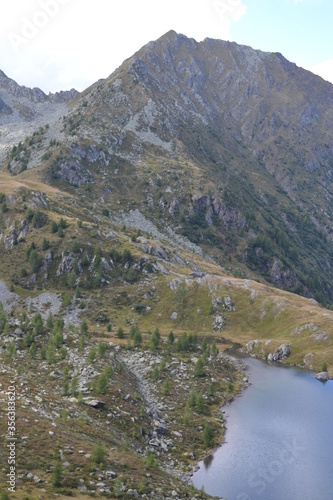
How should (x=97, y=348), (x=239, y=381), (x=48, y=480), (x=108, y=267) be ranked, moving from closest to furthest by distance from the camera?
(x=48, y=480) < (x=97, y=348) < (x=239, y=381) < (x=108, y=267)

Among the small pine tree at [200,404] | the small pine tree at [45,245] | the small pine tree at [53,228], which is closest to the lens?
the small pine tree at [200,404]

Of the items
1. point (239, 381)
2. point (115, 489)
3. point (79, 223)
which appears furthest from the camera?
point (79, 223)

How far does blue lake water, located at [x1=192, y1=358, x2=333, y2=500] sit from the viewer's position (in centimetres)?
5862

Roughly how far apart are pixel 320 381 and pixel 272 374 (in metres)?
12.0

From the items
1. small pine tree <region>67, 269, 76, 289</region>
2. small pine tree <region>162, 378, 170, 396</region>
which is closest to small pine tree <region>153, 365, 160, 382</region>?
small pine tree <region>162, 378, 170, 396</region>

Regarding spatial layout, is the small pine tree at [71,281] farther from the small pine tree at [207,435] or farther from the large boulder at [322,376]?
the small pine tree at [207,435]

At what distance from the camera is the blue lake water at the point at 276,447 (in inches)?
2308

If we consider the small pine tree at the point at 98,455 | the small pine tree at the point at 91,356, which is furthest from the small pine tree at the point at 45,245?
the small pine tree at the point at 98,455

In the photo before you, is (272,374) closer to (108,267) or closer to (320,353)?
(320,353)

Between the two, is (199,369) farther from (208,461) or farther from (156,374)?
(208,461)

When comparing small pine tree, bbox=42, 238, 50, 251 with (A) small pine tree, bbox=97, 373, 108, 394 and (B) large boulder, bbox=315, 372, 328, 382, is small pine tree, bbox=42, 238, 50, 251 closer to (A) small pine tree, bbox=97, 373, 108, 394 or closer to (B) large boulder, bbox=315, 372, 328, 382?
(A) small pine tree, bbox=97, 373, 108, 394

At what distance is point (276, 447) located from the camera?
70.7 metres

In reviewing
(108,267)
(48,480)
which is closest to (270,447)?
(48,480)

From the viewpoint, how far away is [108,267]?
163125 millimetres
